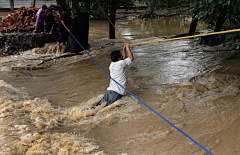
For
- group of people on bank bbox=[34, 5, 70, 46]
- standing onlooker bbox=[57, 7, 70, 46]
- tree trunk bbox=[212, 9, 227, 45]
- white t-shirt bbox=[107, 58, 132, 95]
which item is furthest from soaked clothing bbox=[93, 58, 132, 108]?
group of people on bank bbox=[34, 5, 70, 46]

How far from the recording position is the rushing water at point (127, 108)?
3.21 meters

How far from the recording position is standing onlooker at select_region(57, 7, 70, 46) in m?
8.02

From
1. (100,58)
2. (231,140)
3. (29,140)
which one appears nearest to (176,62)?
(100,58)

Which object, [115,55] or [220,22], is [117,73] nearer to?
[115,55]

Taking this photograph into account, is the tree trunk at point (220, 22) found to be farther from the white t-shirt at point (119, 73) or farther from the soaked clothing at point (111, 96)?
the soaked clothing at point (111, 96)

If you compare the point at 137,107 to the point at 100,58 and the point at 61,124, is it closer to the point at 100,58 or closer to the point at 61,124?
the point at 61,124

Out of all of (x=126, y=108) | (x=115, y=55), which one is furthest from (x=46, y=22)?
(x=126, y=108)

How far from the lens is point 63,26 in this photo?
841cm

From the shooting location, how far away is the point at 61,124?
393 cm

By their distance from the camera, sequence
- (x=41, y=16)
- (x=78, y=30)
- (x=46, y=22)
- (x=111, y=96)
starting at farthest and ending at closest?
(x=46, y=22), (x=41, y=16), (x=78, y=30), (x=111, y=96)

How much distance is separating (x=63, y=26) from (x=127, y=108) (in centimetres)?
521

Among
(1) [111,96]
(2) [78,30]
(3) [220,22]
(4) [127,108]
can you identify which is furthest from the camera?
(2) [78,30]

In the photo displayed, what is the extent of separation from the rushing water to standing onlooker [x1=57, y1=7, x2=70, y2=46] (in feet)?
4.95

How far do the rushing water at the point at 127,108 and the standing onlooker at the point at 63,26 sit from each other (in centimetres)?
151
